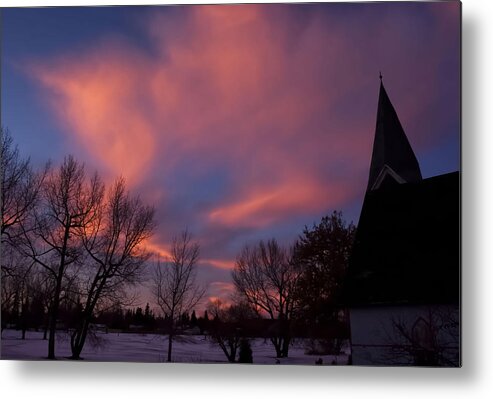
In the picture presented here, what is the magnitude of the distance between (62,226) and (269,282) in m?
1.22

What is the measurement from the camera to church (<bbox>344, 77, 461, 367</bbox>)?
4160 mm

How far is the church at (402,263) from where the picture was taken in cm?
416

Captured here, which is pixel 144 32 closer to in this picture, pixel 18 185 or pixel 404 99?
pixel 18 185

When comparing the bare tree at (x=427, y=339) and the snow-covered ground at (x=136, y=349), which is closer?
the bare tree at (x=427, y=339)

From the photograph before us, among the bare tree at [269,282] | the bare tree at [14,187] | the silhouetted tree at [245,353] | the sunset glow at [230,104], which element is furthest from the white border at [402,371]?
the bare tree at [14,187]

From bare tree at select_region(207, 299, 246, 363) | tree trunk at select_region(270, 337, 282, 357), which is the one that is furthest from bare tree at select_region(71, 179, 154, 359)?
tree trunk at select_region(270, 337, 282, 357)

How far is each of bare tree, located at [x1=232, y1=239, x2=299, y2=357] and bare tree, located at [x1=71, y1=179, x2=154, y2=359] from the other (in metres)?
0.56

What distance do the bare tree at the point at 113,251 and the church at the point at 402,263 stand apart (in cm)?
118

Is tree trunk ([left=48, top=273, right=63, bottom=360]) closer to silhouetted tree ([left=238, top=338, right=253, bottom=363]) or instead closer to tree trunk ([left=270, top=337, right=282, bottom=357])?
silhouetted tree ([left=238, top=338, right=253, bottom=363])

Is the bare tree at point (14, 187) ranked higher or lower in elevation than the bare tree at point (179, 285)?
higher

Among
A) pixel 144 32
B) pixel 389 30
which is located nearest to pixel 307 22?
pixel 389 30

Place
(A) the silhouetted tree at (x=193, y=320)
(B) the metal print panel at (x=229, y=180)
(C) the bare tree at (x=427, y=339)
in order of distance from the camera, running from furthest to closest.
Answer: (A) the silhouetted tree at (x=193, y=320)
(B) the metal print panel at (x=229, y=180)
(C) the bare tree at (x=427, y=339)

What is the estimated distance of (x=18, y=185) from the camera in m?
4.51

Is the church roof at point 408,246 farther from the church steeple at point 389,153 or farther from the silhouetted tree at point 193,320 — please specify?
the silhouetted tree at point 193,320
